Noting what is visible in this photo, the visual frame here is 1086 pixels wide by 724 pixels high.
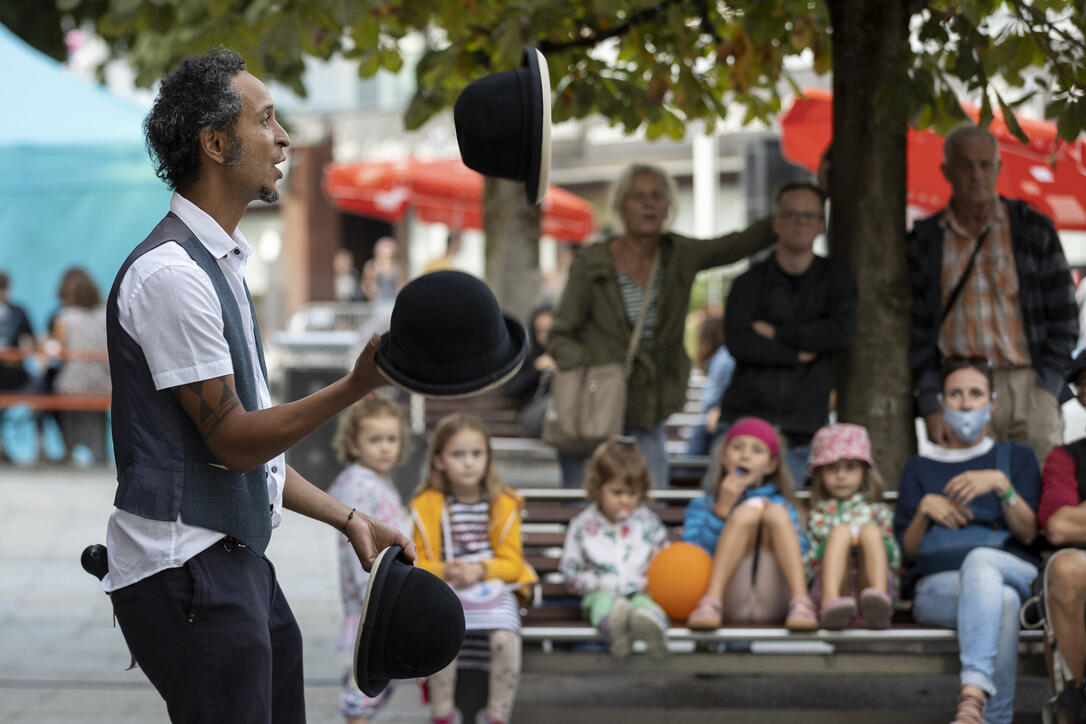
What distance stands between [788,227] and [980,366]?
1.00 metres

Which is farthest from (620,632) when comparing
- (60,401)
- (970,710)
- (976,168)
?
(60,401)

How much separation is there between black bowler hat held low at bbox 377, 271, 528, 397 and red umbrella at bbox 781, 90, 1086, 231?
5692 mm

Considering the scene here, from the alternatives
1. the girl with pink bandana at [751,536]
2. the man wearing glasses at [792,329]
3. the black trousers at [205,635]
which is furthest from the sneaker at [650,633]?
the black trousers at [205,635]

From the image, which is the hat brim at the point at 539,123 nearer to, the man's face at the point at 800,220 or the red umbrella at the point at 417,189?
the man's face at the point at 800,220

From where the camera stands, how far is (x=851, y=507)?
5613mm

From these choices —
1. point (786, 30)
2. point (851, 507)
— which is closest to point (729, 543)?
point (851, 507)

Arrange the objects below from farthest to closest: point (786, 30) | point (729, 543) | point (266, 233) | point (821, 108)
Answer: point (266, 233), point (821, 108), point (786, 30), point (729, 543)

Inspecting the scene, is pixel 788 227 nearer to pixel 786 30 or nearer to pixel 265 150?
pixel 786 30

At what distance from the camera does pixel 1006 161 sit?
859 cm

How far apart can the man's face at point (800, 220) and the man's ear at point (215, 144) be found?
3744 mm

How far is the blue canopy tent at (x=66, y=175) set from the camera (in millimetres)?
13773

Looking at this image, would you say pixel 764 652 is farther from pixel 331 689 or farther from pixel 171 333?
pixel 171 333

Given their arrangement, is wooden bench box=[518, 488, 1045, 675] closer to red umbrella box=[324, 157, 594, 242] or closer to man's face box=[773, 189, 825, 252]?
man's face box=[773, 189, 825, 252]

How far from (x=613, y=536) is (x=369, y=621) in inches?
116
